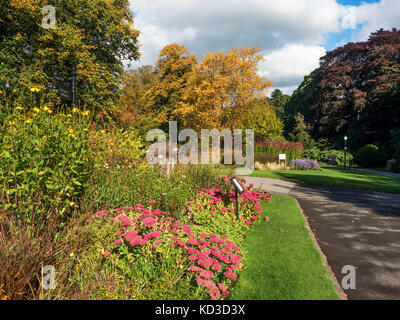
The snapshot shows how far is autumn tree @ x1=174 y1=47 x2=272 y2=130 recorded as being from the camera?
17.8m

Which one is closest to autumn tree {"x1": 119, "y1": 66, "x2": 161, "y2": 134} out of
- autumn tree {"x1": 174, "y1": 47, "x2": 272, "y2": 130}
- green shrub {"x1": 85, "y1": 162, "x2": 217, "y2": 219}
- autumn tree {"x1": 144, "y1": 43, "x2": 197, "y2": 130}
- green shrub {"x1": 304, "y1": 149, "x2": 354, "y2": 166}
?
autumn tree {"x1": 144, "y1": 43, "x2": 197, "y2": 130}

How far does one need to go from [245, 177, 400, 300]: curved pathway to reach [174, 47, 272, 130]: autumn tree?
10.3 meters

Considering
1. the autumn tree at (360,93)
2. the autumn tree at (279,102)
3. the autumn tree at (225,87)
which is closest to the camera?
the autumn tree at (225,87)

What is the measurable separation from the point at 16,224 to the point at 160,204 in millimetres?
2882

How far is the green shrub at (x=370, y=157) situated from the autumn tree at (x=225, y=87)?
16341 mm

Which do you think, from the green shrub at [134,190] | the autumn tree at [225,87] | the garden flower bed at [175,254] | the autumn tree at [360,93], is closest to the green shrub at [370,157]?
the autumn tree at [360,93]

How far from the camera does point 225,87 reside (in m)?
18.2

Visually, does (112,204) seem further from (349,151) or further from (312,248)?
(349,151)

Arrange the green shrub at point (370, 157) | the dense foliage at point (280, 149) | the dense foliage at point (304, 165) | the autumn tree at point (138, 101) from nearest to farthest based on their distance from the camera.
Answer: the dense foliage at point (304, 165), the dense foliage at point (280, 149), the autumn tree at point (138, 101), the green shrub at point (370, 157)

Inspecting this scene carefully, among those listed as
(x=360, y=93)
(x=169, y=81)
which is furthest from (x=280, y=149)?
(x=360, y=93)

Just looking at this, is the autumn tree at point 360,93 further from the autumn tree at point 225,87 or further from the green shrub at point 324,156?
the autumn tree at point 225,87

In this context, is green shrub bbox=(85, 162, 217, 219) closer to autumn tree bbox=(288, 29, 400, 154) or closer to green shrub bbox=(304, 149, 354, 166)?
green shrub bbox=(304, 149, 354, 166)

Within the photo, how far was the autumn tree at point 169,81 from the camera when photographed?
88.6 feet

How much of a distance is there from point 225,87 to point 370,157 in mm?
19149
